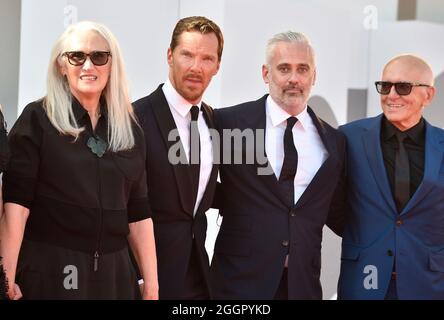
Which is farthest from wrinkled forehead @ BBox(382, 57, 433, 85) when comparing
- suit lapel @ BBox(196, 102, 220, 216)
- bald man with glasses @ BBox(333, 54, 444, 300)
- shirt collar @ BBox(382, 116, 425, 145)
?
suit lapel @ BBox(196, 102, 220, 216)

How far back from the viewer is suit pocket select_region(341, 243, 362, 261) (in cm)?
392

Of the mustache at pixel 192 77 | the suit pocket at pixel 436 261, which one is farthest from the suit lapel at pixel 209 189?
the suit pocket at pixel 436 261

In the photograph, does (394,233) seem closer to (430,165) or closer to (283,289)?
(430,165)

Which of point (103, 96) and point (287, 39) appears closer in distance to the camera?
point (103, 96)

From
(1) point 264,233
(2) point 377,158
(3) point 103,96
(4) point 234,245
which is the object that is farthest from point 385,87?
(3) point 103,96

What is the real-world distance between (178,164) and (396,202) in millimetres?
1133

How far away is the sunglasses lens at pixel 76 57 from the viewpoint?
125 inches

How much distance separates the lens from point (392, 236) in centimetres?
385

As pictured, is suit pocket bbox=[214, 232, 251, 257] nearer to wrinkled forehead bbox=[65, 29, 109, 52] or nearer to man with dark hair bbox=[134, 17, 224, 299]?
man with dark hair bbox=[134, 17, 224, 299]

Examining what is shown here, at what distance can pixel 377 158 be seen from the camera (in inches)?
154

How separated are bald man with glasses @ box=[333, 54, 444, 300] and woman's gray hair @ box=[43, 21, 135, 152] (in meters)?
1.29

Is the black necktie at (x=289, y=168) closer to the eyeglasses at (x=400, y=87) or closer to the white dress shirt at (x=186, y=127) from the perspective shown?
the white dress shirt at (x=186, y=127)


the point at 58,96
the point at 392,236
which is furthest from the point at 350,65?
the point at 58,96

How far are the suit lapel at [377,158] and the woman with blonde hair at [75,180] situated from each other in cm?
125
